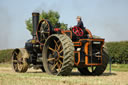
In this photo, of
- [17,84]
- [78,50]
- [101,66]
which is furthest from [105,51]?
[17,84]

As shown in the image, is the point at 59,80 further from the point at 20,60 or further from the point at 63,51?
the point at 20,60

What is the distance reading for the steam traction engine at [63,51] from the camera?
434 inches

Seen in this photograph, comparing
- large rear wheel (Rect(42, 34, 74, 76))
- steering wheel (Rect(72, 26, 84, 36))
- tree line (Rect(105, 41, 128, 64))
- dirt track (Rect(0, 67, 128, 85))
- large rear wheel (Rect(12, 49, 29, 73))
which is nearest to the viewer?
dirt track (Rect(0, 67, 128, 85))

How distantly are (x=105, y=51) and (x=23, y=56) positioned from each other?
4.33 metres

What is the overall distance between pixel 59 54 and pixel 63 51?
28.8 inches

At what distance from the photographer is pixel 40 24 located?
45.2ft

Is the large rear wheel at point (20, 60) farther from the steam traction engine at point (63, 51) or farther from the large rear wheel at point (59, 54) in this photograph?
the large rear wheel at point (59, 54)

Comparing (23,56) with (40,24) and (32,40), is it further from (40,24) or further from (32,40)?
(40,24)

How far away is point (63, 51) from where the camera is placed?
1097 cm

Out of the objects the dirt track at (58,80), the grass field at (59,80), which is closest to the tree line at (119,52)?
the grass field at (59,80)

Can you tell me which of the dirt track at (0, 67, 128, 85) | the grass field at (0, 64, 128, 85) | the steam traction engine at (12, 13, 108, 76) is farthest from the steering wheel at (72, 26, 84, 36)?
the dirt track at (0, 67, 128, 85)

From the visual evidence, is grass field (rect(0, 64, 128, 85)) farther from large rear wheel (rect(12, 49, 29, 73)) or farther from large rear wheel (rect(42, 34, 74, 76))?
large rear wheel (rect(12, 49, 29, 73))

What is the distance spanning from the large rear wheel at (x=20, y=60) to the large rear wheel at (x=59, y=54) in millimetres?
1832

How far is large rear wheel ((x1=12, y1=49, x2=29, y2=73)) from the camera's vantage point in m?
14.0
